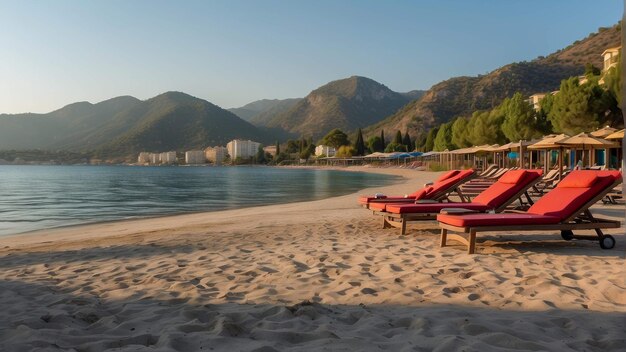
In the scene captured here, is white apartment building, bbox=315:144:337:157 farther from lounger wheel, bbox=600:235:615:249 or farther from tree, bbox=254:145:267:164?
lounger wheel, bbox=600:235:615:249

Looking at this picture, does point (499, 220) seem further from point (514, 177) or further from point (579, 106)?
point (579, 106)

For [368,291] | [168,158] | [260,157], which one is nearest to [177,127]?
[168,158]

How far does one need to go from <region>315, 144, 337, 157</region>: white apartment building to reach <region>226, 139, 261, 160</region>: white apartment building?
33964 millimetres

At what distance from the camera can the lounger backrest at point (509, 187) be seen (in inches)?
264

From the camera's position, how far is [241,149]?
147 m

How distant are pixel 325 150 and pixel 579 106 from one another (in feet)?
297

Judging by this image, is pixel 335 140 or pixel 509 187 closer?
pixel 509 187

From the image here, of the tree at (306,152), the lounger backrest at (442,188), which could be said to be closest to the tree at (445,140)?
the lounger backrest at (442,188)

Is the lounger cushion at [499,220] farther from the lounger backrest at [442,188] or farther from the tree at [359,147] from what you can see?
the tree at [359,147]

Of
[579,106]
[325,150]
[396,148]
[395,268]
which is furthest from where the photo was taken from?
[325,150]

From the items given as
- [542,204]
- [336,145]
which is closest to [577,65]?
[336,145]

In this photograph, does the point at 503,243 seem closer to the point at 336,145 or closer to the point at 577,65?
the point at 577,65

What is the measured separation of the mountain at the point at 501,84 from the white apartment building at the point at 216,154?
59773 mm

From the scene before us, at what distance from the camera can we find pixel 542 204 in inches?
235
